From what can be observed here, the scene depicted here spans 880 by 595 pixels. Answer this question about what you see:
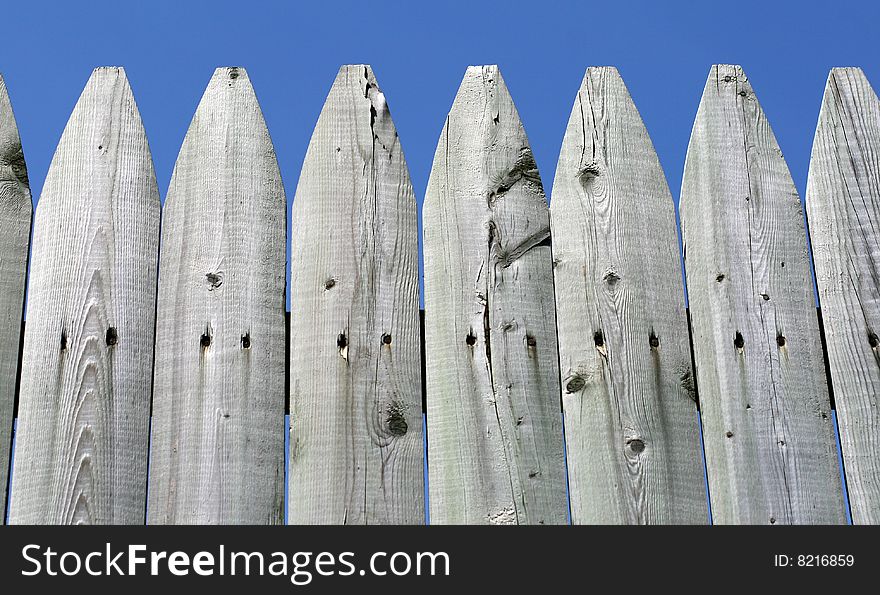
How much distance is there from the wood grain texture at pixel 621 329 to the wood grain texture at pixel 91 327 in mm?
1040

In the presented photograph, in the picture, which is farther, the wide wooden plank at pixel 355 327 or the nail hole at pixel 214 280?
the nail hole at pixel 214 280

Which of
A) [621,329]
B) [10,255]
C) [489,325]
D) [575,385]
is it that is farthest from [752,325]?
[10,255]

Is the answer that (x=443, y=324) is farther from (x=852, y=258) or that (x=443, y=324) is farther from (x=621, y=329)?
(x=852, y=258)

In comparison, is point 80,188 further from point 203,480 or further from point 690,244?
point 690,244

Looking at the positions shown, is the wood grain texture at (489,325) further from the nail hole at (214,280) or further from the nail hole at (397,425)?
the nail hole at (214,280)

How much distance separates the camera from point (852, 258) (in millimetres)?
2508

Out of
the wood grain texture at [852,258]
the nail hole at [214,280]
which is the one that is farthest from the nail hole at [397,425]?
the wood grain texture at [852,258]

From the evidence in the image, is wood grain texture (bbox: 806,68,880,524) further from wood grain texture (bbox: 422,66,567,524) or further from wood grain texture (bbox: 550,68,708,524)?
wood grain texture (bbox: 422,66,567,524)

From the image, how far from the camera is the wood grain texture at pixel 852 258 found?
236 centimetres

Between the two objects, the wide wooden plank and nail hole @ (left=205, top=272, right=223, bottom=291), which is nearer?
the wide wooden plank

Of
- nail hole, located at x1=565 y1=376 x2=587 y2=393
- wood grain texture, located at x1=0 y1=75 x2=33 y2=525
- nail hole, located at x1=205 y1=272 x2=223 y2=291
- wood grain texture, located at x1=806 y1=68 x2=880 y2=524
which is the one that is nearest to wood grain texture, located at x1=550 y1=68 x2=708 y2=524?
nail hole, located at x1=565 y1=376 x2=587 y2=393

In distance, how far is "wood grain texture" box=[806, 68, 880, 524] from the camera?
236 centimetres

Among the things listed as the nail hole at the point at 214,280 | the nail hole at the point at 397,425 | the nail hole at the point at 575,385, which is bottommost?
the nail hole at the point at 397,425
